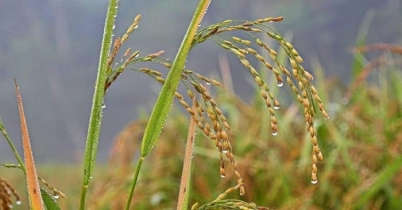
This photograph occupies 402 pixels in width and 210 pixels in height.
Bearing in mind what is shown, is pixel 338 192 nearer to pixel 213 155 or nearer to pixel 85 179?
pixel 213 155

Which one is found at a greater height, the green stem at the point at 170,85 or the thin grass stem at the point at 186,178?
the green stem at the point at 170,85

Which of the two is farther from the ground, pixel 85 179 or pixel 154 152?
pixel 85 179

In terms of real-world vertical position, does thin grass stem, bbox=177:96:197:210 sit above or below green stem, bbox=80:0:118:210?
below

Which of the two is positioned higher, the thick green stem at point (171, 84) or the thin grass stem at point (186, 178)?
the thick green stem at point (171, 84)

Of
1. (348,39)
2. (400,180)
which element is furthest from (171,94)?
(348,39)

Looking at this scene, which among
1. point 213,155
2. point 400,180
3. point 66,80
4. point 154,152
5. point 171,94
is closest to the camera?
point 171,94

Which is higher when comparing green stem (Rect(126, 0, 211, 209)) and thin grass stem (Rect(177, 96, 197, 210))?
green stem (Rect(126, 0, 211, 209))

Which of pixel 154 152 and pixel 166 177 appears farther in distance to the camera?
pixel 154 152

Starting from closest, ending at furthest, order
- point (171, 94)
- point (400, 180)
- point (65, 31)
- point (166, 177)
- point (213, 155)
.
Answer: point (171, 94)
point (400, 180)
point (213, 155)
point (166, 177)
point (65, 31)
